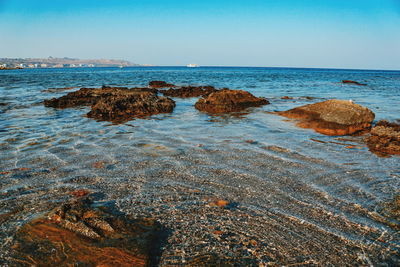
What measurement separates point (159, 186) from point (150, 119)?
6842mm

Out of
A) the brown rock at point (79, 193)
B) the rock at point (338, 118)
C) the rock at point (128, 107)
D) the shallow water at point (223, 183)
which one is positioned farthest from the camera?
the rock at point (128, 107)

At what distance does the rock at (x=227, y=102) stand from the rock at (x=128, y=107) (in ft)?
6.00

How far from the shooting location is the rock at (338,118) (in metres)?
9.22

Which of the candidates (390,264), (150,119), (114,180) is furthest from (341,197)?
(150,119)

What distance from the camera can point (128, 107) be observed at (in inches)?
494

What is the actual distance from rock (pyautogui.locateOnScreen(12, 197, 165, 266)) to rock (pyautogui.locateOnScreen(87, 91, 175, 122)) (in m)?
7.89

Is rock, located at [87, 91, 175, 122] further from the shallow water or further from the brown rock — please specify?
the brown rock

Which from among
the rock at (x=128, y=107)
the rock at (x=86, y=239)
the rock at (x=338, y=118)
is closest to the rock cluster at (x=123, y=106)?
the rock at (x=128, y=107)

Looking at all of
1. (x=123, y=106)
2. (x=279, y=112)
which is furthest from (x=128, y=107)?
(x=279, y=112)

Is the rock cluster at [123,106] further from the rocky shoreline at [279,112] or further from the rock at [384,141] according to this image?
the rock at [384,141]

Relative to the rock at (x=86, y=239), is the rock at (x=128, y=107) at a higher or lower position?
higher

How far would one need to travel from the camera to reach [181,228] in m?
3.37

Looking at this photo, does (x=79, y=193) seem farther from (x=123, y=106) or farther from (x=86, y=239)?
(x=123, y=106)

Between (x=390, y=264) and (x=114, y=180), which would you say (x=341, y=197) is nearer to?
(x=390, y=264)
